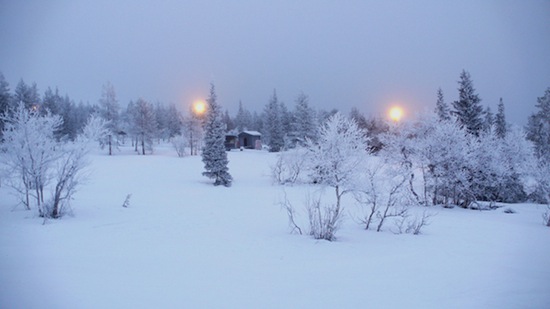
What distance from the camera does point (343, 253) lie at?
9.52m

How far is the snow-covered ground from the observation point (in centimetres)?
562

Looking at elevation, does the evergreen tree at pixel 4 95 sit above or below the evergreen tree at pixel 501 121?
above

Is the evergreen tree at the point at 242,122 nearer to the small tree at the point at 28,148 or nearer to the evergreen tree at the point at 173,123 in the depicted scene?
the evergreen tree at the point at 173,123

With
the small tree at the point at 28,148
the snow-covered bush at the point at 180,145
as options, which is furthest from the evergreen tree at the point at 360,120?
the small tree at the point at 28,148

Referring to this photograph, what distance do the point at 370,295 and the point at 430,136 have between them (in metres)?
21.3

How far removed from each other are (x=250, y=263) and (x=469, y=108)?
3196 cm

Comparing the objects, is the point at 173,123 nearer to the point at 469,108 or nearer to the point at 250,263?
the point at 469,108

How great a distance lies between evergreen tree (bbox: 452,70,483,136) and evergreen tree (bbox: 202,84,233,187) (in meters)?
24.7

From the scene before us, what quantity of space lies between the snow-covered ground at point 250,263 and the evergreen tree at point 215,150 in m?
13.5

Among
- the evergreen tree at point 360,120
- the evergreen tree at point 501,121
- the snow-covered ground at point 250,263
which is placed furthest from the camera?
the evergreen tree at point 360,120

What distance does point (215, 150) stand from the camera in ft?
101

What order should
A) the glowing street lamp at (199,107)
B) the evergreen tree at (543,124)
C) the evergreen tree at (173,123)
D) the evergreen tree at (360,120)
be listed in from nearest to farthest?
1. the evergreen tree at (543,124)
2. the glowing street lamp at (199,107)
3. the evergreen tree at (360,120)
4. the evergreen tree at (173,123)

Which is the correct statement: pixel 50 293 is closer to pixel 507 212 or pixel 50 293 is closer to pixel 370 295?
pixel 370 295

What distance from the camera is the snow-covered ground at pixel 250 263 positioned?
5.62m
